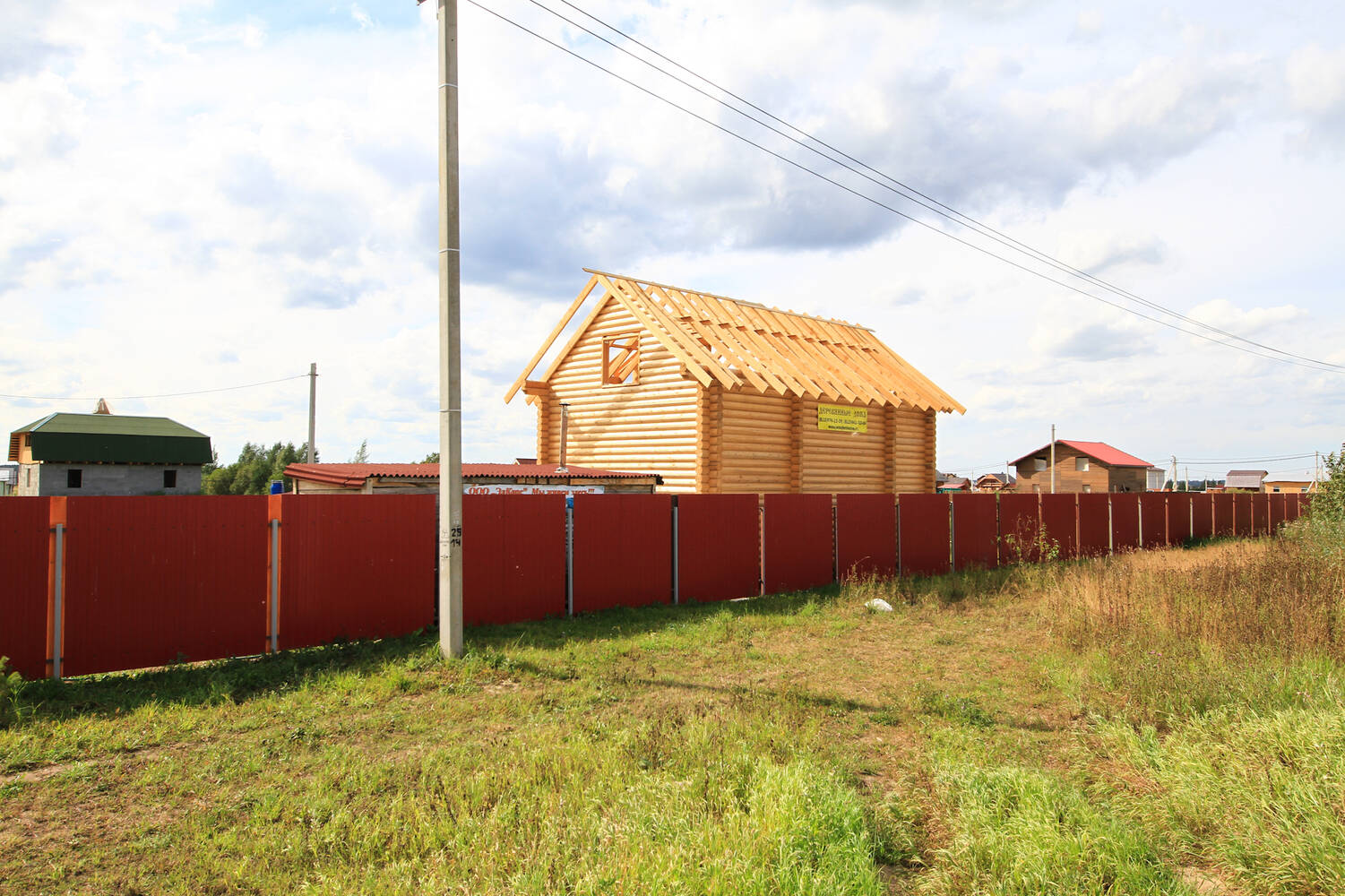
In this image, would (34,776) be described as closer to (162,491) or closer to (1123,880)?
(1123,880)

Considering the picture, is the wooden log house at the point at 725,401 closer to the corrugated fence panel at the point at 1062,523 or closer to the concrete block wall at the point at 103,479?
the corrugated fence panel at the point at 1062,523

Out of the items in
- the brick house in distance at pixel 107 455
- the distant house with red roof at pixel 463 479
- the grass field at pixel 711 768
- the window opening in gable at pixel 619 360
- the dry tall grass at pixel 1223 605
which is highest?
the window opening in gable at pixel 619 360

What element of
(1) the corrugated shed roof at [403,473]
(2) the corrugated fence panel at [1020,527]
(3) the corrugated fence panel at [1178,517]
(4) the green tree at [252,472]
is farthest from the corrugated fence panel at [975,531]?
(4) the green tree at [252,472]

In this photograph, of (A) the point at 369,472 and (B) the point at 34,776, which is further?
(A) the point at 369,472

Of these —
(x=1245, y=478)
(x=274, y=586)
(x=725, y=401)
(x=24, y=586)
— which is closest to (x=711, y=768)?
(x=274, y=586)

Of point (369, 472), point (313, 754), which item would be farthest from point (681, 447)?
point (313, 754)

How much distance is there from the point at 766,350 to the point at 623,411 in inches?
157

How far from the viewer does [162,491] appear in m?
39.7

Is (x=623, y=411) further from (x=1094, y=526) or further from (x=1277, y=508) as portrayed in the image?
(x=1277, y=508)

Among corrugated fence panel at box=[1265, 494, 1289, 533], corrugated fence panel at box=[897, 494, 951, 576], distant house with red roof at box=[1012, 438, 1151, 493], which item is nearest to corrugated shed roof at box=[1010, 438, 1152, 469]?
distant house with red roof at box=[1012, 438, 1151, 493]

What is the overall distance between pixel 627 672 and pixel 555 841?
434cm

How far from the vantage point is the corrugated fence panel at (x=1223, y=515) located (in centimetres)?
2947

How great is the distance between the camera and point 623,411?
20.2 metres

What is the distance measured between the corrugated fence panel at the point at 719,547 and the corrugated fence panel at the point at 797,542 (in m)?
0.29
